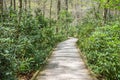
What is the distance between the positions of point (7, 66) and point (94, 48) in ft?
25.3

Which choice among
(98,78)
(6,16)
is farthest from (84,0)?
(98,78)

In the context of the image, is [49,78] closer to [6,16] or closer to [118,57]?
[118,57]

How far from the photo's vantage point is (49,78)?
1113cm

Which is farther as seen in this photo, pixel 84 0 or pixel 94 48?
pixel 84 0

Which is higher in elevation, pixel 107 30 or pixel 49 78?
pixel 107 30

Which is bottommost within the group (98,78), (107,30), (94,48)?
(98,78)

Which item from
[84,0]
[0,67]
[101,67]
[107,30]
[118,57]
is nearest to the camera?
[0,67]

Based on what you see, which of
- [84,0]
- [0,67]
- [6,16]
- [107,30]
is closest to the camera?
[0,67]

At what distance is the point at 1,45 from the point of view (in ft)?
23.8

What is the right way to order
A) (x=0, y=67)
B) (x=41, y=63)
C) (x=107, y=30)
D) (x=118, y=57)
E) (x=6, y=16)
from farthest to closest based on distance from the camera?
1. (x=6, y=16)
2. (x=107, y=30)
3. (x=41, y=63)
4. (x=118, y=57)
5. (x=0, y=67)

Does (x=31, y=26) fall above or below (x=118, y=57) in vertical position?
above

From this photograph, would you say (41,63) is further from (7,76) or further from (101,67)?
(7,76)

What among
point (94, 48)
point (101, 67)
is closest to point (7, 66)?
point (101, 67)

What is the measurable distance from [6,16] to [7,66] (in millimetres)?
13024
